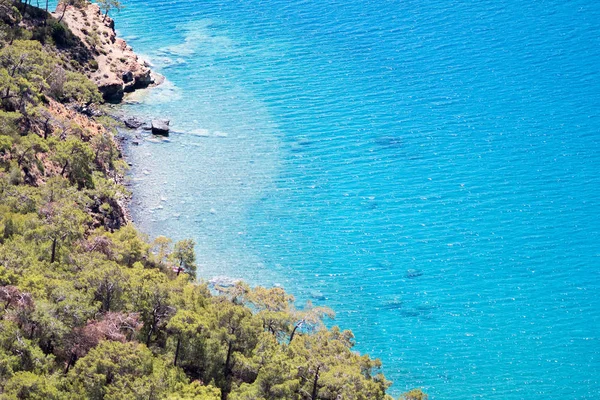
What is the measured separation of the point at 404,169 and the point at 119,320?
148 ft

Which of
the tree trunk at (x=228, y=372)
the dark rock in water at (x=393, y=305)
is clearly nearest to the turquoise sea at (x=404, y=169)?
the dark rock in water at (x=393, y=305)

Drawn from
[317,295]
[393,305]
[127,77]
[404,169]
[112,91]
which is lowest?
[317,295]

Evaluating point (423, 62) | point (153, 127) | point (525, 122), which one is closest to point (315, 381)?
point (153, 127)

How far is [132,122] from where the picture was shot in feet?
311

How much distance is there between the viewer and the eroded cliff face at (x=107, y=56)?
98312 mm

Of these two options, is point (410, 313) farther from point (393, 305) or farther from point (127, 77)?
point (127, 77)

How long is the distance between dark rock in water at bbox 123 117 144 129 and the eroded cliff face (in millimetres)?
4715

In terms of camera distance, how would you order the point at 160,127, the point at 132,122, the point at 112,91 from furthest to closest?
the point at 112,91 < the point at 132,122 < the point at 160,127

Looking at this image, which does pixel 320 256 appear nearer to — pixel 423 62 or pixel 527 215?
pixel 527 215

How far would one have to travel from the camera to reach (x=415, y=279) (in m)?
79.4

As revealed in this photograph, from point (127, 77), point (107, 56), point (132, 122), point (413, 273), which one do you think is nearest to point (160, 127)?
point (132, 122)

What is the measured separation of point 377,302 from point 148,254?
71.0 ft

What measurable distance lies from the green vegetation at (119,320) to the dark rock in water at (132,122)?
17.7m

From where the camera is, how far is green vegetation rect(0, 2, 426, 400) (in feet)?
176
